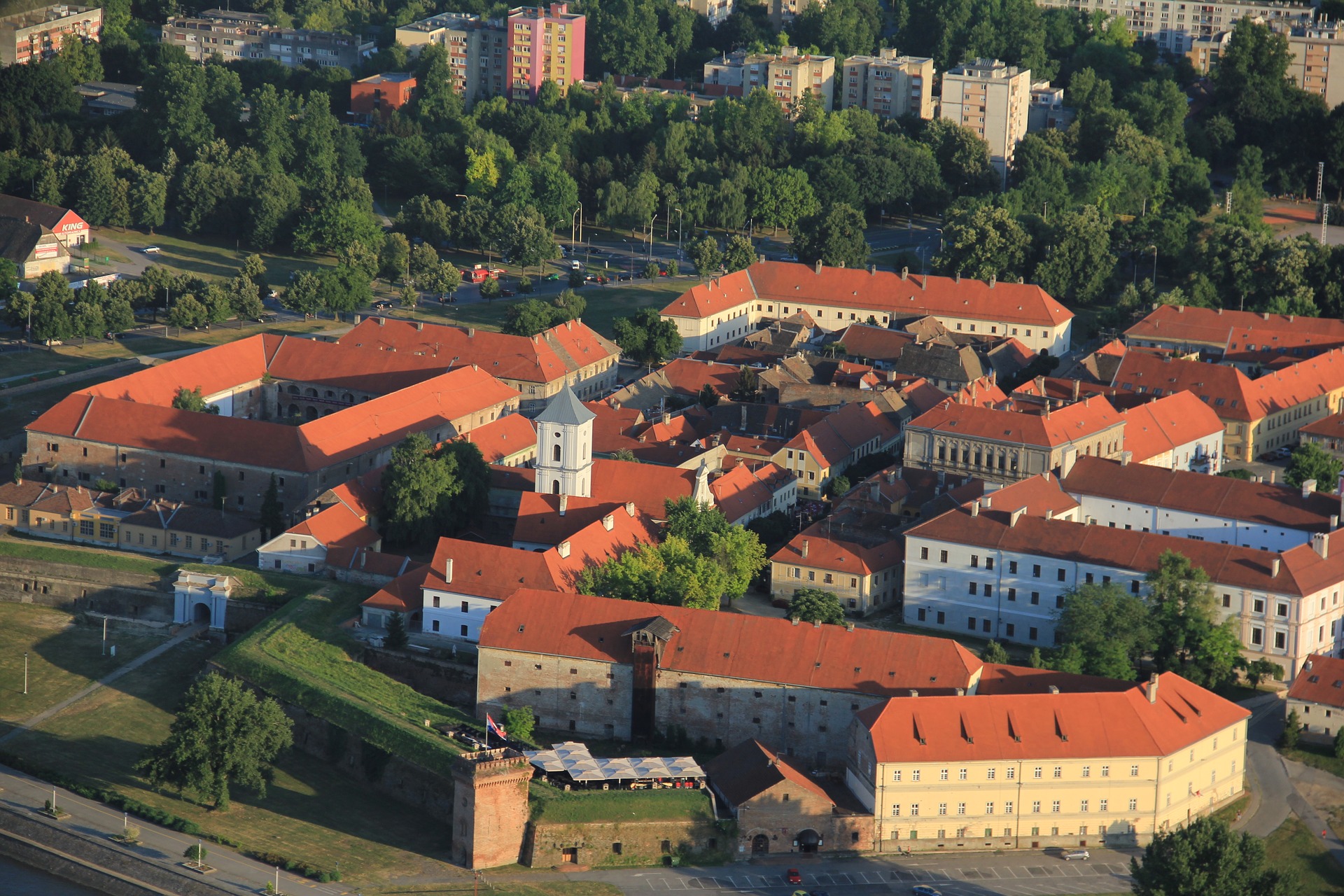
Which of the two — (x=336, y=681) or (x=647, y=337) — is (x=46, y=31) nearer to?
(x=647, y=337)

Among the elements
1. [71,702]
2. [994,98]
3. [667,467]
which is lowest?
[71,702]

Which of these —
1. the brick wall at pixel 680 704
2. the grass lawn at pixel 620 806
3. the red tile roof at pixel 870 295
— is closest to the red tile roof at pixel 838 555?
the brick wall at pixel 680 704

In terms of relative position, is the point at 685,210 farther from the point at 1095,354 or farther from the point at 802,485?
the point at 802,485

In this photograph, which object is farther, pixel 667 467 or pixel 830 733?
pixel 667 467

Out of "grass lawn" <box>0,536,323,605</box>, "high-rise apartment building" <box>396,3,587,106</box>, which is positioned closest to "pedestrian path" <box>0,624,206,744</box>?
"grass lawn" <box>0,536,323,605</box>

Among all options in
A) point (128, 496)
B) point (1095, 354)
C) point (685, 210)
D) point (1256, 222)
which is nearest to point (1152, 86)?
point (1256, 222)

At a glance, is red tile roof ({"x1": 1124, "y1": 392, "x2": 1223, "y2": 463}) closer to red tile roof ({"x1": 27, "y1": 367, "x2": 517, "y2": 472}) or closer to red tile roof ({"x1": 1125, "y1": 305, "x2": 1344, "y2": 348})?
red tile roof ({"x1": 1125, "y1": 305, "x2": 1344, "y2": 348})

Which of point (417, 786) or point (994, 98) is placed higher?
point (994, 98)

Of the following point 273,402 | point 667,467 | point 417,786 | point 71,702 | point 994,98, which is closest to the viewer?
point 417,786
